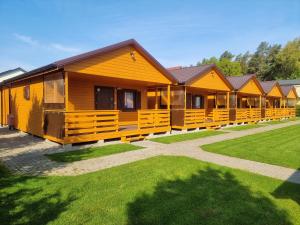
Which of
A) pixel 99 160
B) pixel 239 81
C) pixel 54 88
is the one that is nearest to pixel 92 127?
pixel 54 88

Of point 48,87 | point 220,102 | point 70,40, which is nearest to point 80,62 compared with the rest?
point 48,87

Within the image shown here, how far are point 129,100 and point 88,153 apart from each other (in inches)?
287

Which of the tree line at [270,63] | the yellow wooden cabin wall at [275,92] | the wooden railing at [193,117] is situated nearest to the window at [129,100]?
→ the wooden railing at [193,117]

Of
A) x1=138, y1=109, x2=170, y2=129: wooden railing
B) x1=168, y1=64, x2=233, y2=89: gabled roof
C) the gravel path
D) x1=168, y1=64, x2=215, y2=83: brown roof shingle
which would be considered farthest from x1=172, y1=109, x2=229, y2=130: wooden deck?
the gravel path

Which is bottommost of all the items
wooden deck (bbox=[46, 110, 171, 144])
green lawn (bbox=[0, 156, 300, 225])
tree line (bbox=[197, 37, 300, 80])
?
green lawn (bbox=[0, 156, 300, 225])

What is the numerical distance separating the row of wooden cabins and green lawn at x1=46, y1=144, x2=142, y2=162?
0.91 metres

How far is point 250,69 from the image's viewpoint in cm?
8200

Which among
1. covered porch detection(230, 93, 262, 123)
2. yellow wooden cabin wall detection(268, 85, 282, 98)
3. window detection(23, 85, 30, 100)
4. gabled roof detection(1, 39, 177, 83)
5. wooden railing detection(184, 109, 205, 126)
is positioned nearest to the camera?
gabled roof detection(1, 39, 177, 83)

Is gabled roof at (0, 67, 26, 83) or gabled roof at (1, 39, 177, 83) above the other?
gabled roof at (0, 67, 26, 83)

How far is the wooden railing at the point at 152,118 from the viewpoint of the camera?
13117 millimetres

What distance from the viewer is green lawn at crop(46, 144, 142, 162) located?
8.14 m

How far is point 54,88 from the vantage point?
10.7 metres

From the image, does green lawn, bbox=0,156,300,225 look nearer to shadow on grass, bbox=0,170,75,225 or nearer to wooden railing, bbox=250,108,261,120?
shadow on grass, bbox=0,170,75,225

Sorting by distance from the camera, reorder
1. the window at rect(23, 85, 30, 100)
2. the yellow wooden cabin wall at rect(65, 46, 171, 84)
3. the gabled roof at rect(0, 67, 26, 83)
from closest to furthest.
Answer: the yellow wooden cabin wall at rect(65, 46, 171, 84), the window at rect(23, 85, 30, 100), the gabled roof at rect(0, 67, 26, 83)
